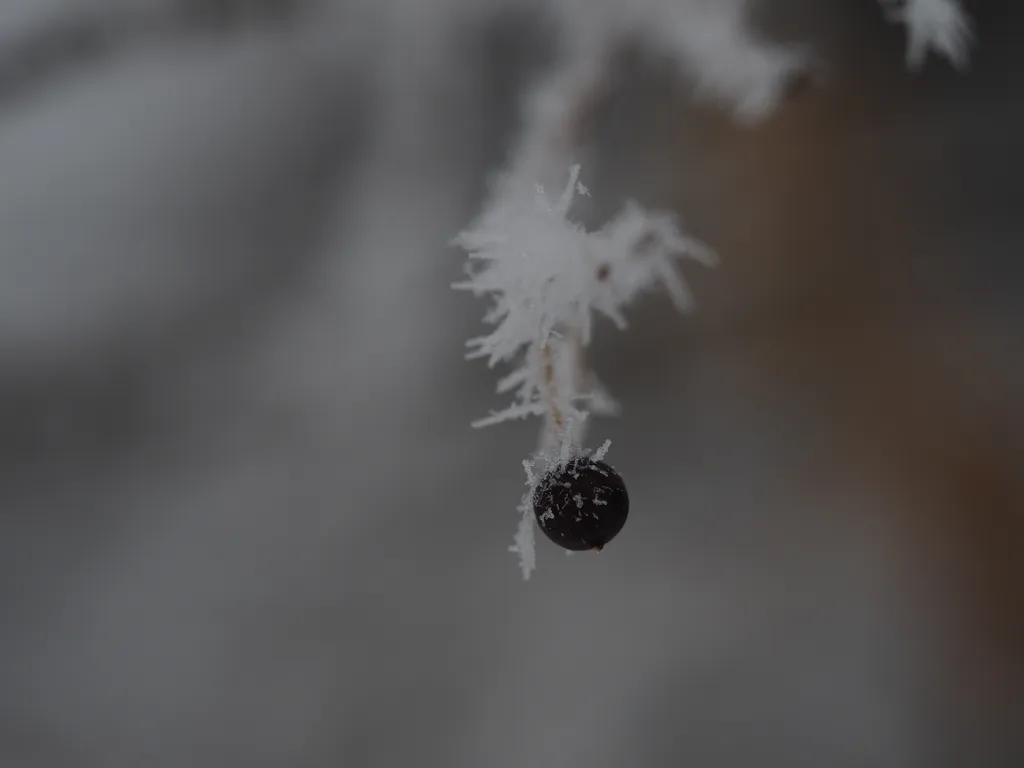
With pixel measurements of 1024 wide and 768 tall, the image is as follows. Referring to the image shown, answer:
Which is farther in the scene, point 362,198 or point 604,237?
point 362,198

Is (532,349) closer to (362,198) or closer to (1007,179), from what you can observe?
(362,198)

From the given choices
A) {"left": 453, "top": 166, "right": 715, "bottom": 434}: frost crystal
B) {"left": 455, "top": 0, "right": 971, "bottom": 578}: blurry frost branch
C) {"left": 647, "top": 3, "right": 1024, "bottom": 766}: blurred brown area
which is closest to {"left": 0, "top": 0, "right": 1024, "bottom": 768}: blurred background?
{"left": 647, "top": 3, "right": 1024, "bottom": 766}: blurred brown area

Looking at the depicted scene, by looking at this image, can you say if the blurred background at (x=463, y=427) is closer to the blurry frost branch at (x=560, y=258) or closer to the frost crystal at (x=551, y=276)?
the blurry frost branch at (x=560, y=258)

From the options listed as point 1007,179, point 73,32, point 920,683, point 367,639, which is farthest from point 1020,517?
point 73,32

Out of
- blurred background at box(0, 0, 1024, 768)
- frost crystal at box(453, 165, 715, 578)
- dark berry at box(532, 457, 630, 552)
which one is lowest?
dark berry at box(532, 457, 630, 552)

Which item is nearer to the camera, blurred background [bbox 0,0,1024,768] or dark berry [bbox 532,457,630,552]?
dark berry [bbox 532,457,630,552]

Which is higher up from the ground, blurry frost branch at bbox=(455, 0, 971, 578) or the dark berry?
blurry frost branch at bbox=(455, 0, 971, 578)

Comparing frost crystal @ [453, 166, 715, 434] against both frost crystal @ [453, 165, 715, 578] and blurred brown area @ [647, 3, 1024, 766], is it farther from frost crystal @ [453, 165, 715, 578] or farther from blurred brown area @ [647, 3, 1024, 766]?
blurred brown area @ [647, 3, 1024, 766]
